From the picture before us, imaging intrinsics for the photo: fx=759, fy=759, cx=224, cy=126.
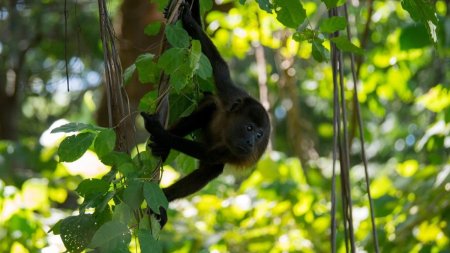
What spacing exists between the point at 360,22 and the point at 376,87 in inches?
41.5

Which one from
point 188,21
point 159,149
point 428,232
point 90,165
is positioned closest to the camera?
point 159,149

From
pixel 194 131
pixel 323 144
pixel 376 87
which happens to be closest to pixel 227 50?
pixel 376 87

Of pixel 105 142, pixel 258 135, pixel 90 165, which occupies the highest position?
pixel 90 165

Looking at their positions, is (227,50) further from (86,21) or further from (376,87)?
(86,21)

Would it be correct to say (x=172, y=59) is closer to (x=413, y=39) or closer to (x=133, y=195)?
(x=133, y=195)

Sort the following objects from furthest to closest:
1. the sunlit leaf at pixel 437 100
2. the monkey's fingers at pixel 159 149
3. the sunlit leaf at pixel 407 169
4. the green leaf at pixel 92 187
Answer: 1. the sunlit leaf at pixel 407 169
2. the sunlit leaf at pixel 437 100
3. the monkey's fingers at pixel 159 149
4. the green leaf at pixel 92 187

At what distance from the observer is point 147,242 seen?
2.01 meters

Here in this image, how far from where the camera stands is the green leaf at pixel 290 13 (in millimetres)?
2393

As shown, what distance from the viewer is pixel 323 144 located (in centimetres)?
1148

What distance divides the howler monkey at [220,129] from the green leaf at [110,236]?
5.03ft

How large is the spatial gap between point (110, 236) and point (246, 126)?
2.16 m

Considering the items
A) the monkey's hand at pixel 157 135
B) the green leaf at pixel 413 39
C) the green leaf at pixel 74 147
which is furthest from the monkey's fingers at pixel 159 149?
the green leaf at pixel 413 39

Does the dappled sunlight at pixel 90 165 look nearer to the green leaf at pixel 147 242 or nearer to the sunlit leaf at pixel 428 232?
the sunlit leaf at pixel 428 232

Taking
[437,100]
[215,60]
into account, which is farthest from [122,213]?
[437,100]
